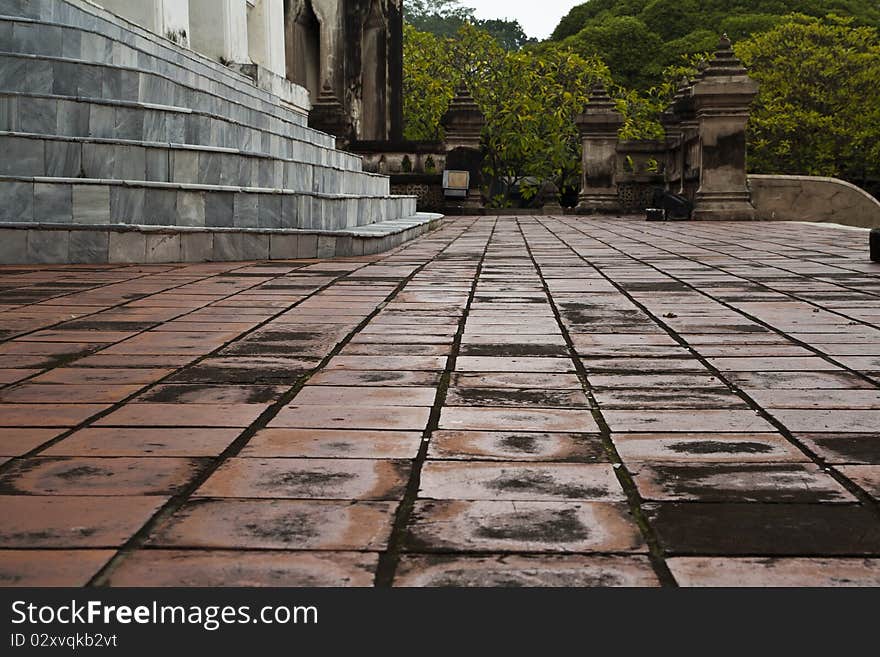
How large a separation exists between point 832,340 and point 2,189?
18.9 ft

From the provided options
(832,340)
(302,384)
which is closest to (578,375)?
(302,384)

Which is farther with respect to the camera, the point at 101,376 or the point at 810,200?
the point at 810,200

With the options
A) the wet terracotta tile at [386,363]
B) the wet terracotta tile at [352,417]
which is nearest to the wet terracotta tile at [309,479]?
the wet terracotta tile at [352,417]

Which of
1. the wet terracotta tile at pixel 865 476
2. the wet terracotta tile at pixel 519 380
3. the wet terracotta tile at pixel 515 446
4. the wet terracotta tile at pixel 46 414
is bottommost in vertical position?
the wet terracotta tile at pixel 46 414

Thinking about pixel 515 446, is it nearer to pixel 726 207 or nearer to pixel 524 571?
pixel 524 571

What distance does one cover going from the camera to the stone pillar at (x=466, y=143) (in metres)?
23.5

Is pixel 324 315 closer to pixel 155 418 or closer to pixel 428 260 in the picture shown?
pixel 155 418

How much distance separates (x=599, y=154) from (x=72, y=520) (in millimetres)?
20927

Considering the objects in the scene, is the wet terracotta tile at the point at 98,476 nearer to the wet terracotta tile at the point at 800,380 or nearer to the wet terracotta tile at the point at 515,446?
the wet terracotta tile at the point at 515,446

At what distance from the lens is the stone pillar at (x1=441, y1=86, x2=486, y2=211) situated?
23.5 meters

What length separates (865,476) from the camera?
2521 mm

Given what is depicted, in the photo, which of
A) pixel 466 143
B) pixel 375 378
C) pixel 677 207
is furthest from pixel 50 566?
pixel 466 143

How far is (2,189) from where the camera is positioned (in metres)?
7.72

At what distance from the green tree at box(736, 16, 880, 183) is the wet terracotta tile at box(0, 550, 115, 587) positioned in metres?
33.8
